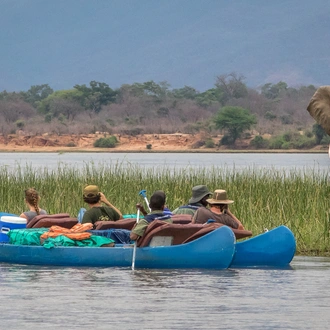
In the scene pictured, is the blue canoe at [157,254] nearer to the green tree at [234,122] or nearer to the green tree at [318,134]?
the green tree at [318,134]

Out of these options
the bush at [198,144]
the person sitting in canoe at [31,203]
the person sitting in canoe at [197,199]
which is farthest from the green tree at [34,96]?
the person sitting in canoe at [197,199]

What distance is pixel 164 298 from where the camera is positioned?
11750 millimetres

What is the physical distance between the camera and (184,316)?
34.7ft

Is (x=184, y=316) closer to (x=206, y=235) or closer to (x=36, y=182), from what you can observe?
(x=206, y=235)

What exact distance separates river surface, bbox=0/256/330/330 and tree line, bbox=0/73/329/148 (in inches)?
2337

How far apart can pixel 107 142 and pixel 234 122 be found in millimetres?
8697

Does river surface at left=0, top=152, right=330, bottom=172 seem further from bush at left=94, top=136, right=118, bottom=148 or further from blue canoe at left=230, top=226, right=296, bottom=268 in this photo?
blue canoe at left=230, top=226, right=296, bottom=268

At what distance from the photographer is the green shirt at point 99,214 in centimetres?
1435

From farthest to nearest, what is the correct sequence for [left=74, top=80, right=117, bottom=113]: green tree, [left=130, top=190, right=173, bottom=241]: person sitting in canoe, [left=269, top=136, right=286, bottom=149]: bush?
[left=74, top=80, right=117, bottom=113]: green tree < [left=269, top=136, right=286, bottom=149]: bush < [left=130, top=190, right=173, bottom=241]: person sitting in canoe

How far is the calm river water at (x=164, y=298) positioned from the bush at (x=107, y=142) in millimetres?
61895

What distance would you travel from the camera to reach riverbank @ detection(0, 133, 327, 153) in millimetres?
77750

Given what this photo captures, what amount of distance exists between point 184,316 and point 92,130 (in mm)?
73413

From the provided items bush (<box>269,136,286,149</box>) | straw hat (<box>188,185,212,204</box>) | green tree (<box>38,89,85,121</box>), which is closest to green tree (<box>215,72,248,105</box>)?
green tree (<box>38,89,85,121</box>)

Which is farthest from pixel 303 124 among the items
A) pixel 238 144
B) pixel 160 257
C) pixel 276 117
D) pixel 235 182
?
pixel 160 257
